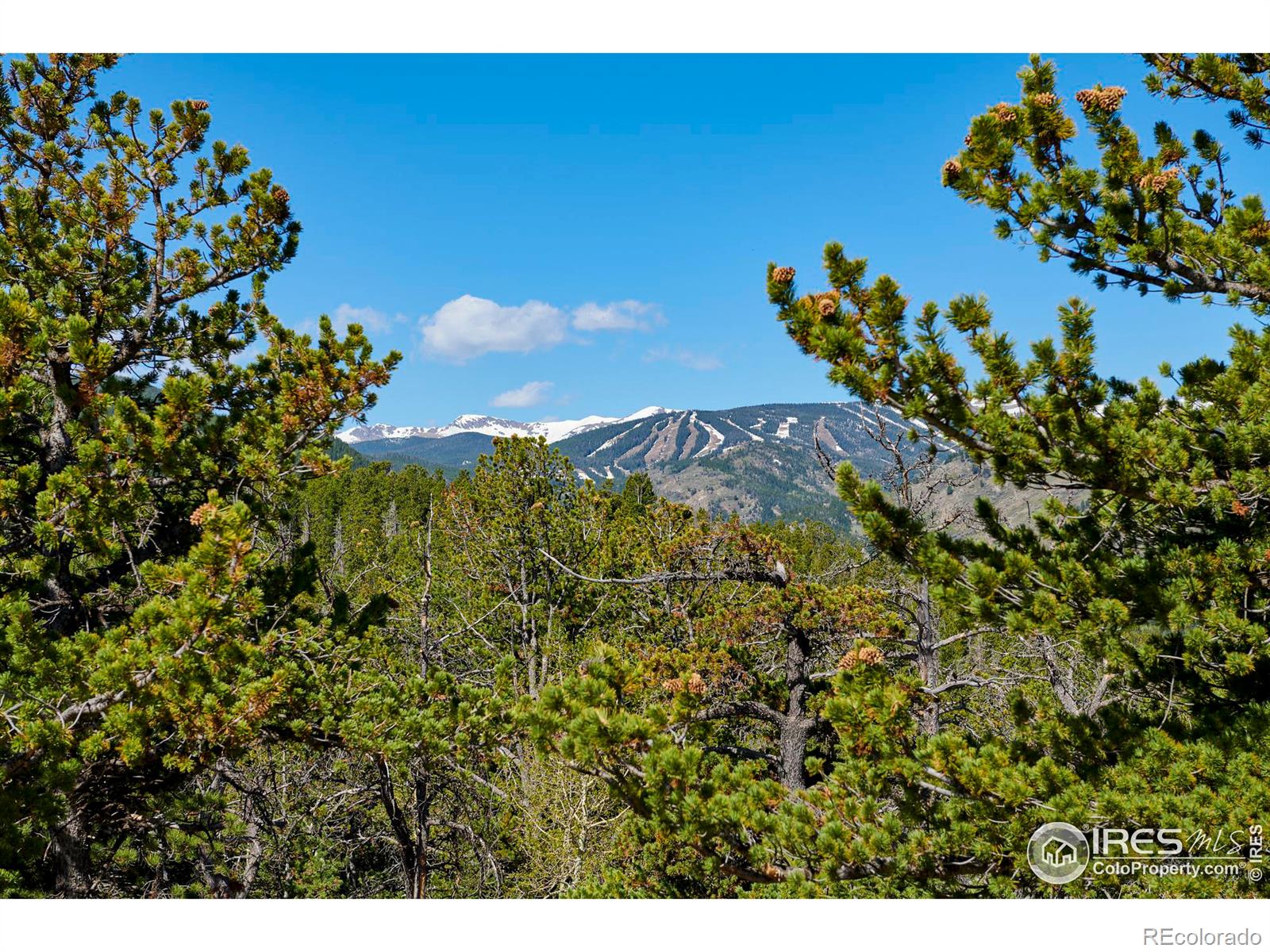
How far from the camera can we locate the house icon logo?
3818 millimetres

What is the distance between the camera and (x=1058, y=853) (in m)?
3.88

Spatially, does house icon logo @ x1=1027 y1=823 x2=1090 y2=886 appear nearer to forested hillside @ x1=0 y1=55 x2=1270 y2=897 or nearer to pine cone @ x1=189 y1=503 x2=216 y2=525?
forested hillside @ x1=0 y1=55 x2=1270 y2=897

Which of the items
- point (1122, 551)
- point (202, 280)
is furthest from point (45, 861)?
point (1122, 551)

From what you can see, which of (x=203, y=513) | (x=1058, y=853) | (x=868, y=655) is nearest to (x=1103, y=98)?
(x=868, y=655)

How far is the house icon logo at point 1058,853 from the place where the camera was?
12.5 feet

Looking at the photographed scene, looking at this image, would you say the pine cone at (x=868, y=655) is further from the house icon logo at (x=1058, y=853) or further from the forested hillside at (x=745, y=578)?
the house icon logo at (x=1058, y=853)

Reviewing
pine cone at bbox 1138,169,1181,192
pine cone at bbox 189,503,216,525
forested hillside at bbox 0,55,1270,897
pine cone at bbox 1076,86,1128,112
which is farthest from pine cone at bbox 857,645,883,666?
pine cone at bbox 189,503,216,525

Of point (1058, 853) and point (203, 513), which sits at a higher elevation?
point (203, 513)

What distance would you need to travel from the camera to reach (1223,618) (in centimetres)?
372

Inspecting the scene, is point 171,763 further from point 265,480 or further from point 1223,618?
point 1223,618

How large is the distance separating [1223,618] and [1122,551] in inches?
32.2

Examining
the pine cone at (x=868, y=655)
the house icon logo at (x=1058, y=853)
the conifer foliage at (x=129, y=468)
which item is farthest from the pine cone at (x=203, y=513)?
the house icon logo at (x=1058, y=853)

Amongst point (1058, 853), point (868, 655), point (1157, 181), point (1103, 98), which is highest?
point (1103, 98)

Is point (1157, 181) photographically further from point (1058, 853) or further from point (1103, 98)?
point (1058, 853)
